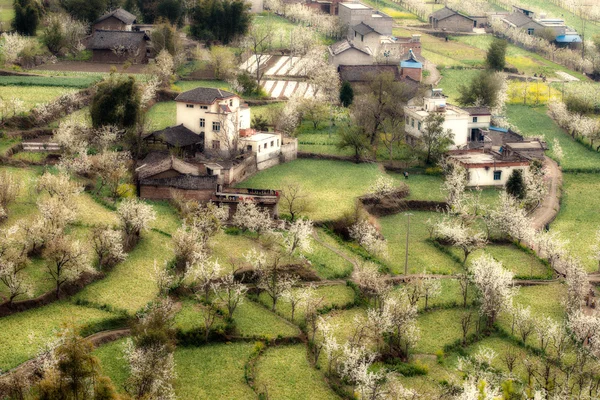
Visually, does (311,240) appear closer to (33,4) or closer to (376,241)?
(376,241)

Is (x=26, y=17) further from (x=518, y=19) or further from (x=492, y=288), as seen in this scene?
(x=518, y=19)

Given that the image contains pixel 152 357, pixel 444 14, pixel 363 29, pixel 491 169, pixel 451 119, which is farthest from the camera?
pixel 444 14

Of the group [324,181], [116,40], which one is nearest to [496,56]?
[116,40]

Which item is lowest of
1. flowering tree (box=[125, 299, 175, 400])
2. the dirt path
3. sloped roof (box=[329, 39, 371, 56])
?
the dirt path

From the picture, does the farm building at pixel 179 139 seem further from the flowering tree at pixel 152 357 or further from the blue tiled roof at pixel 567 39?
the blue tiled roof at pixel 567 39

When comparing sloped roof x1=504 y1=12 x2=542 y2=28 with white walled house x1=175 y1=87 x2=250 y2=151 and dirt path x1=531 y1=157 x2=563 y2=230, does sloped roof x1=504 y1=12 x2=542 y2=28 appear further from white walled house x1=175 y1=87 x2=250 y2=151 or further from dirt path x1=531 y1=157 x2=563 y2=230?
white walled house x1=175 y1=87 x2=250 y2=151

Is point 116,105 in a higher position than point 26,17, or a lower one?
higher

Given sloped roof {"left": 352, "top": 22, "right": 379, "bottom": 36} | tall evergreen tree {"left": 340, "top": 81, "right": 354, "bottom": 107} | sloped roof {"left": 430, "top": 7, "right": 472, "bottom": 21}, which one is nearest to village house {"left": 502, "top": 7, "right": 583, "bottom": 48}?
sloped roof {"left": 430, "top": 7, "right": 472, "bottom": 21}

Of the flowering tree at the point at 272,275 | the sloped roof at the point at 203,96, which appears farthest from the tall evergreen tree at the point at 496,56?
the flowering tree at the point at 272,275
